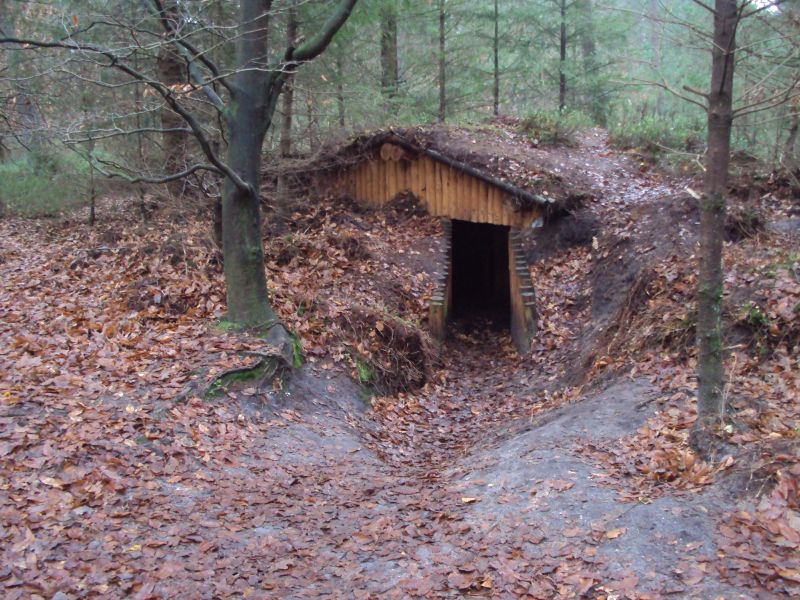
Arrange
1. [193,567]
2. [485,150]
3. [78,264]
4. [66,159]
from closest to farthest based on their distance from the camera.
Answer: [193,567] → [78,264] → [66,159] → [485,150]

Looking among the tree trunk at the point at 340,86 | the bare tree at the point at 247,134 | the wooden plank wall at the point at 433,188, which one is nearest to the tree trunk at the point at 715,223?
the bare tree at the point at 247,134

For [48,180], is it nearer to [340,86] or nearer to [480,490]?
[340,86]

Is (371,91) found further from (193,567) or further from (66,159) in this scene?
(193,567)

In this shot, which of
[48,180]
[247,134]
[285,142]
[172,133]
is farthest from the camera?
[285,142]

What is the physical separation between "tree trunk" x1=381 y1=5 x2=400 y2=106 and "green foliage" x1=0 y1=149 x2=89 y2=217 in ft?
24.0

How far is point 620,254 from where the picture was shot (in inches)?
454

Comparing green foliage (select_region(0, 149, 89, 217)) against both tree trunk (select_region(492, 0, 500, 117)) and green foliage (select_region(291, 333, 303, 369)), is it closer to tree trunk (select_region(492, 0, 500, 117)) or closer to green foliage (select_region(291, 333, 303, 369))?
green foliage (select_region(291, 333, 303, 369))

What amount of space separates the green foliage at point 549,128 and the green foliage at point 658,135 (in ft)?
4.14

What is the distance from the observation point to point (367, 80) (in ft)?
52.6

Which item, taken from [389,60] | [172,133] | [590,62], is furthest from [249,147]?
[590,62]

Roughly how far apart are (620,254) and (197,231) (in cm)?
756

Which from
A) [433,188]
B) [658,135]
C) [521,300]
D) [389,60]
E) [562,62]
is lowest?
[521,300]

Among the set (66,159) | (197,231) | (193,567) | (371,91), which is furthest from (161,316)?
(371,91)

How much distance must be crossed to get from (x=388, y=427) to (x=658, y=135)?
37.9 ft
